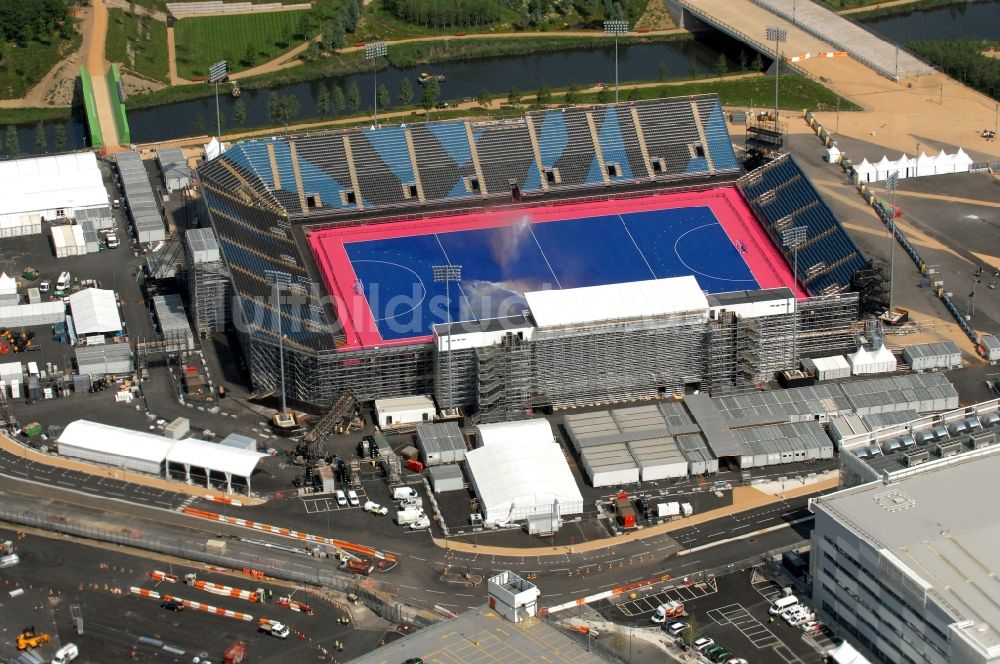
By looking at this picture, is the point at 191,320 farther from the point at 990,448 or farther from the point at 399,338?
the point at 990,448

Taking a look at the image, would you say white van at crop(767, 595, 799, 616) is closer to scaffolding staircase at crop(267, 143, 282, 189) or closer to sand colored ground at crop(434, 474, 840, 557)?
sand colored ground at crop(434, 474, 840, 557)

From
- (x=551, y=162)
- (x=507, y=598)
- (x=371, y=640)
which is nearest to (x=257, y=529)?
(x=371, y=640)

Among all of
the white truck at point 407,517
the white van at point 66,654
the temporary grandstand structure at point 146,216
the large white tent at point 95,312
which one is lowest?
the white van at point 66,654

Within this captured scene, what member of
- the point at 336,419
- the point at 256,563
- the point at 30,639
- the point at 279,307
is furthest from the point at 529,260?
the point at 30,639

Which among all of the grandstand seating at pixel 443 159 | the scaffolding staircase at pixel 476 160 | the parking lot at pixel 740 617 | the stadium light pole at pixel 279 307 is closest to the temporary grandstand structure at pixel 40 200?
the grandstand seating at pixel 443 159

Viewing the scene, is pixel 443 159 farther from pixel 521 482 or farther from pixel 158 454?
pixel 521 482

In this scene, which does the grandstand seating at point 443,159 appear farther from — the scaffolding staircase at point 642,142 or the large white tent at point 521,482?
the large white tent at point 521,482
